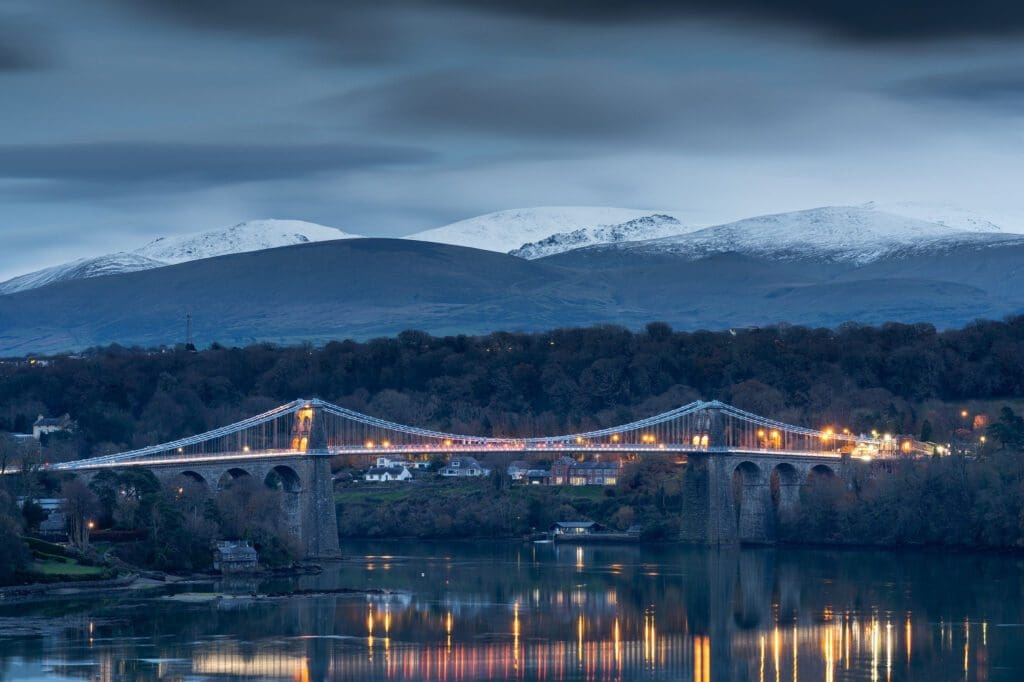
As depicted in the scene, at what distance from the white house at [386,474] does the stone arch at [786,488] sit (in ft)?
76.7

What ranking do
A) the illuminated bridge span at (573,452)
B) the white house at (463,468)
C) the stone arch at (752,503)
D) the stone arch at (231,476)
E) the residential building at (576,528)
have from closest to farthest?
the stone arch at (231,476) → the illuminated bridge span at (573,452) → the stone arch at (752,503) → the residential building at (576,528) → the white house at (463,468)

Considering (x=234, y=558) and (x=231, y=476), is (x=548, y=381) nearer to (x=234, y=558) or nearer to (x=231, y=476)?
(x=231, y=476)

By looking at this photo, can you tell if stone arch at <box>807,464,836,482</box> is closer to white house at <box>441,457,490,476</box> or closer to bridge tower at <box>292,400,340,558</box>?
white house at <box>441,457,490,476</box>

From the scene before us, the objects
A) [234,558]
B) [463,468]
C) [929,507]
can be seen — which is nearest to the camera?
[234,558]

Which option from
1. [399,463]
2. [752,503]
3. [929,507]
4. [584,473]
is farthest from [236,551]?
[399,463]

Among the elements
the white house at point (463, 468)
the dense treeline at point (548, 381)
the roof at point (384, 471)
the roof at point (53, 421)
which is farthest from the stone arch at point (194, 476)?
the roof at point (53, 421)

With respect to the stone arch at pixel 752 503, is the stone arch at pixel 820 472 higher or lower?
higher

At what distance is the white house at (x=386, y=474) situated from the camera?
4973 inches

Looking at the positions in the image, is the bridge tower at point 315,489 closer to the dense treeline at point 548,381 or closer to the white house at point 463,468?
the white house at point 463,468

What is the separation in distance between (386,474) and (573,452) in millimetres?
22145

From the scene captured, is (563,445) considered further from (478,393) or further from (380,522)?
(478,393)

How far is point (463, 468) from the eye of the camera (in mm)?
128375

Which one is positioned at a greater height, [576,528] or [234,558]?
[234,558]

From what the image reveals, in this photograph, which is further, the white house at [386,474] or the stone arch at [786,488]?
the white house at [386,474]
